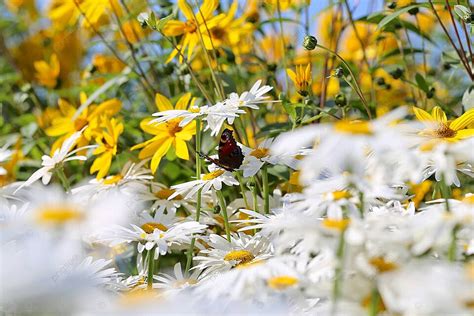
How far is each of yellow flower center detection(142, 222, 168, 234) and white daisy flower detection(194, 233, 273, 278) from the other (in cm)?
6

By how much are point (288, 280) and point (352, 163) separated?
0.36 feet

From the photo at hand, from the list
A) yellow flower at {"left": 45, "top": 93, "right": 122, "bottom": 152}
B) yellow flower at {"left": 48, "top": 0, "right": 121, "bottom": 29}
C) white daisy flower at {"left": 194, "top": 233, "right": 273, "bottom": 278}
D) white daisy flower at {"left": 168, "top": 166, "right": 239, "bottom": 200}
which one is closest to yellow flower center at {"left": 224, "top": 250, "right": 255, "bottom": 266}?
white daisy flower at {"left": 194, "top": 233, "right": 273, "bottom": 278}

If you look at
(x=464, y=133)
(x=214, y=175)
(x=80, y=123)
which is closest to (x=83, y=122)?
(x=80, y=123)

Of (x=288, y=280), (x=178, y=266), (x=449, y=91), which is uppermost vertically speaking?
(x=288, y=280)

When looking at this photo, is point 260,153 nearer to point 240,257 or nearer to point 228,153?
point 228,153

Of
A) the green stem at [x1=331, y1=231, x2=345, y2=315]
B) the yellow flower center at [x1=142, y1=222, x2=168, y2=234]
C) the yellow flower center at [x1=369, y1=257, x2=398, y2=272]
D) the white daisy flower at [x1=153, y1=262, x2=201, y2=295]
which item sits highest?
the green stem at [x1=331, y1=231, x2=345, y2=315]

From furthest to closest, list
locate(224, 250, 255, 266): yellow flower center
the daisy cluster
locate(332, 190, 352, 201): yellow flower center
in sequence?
locate(224, 250, 255, 266): yellow flower center → locate(332, 190, 352, 201): yellow flower center → the daisy cluster

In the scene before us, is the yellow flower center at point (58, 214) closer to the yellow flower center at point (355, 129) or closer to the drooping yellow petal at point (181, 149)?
the yellow flower center at point (355, 129)

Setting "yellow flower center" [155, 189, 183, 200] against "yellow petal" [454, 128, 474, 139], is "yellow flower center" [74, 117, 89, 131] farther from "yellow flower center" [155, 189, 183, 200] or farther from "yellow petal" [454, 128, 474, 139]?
"yellow petal" [454, 128, 474, 139]

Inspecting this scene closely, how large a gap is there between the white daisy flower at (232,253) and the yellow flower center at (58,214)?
0.24m

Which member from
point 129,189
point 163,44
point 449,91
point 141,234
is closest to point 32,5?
point 163,44

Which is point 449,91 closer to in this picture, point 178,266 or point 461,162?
point 461,162

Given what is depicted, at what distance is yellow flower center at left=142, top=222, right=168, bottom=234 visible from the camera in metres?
0.84

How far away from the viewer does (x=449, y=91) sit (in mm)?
1730
